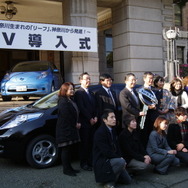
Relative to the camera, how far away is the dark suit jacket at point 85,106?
4998 millimetres

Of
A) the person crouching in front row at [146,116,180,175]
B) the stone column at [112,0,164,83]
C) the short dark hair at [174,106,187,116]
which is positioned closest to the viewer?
the person crouching in front row at [146,116,180,175]

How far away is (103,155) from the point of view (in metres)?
4.20

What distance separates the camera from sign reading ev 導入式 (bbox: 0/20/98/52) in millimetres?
Answer: 9492

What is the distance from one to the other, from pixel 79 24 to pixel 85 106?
777 cm

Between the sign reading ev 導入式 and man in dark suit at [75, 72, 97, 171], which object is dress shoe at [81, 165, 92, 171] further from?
the sign reading ev 導入式

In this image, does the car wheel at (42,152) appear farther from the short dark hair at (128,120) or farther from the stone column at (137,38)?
the stone column at (137,38)

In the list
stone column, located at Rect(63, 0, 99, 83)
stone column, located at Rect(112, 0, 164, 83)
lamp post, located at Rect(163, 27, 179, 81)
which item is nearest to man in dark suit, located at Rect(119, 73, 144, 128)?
lamp post, located at Rect(163, 27, 179, 81)

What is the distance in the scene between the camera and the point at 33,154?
507 centimetres

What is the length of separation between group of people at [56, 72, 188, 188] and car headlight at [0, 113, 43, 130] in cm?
70

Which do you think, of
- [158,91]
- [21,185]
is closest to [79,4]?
[158,91]

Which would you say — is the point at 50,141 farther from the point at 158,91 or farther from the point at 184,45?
the point at 184,45

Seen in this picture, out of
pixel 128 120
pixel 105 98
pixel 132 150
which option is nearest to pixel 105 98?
pixel 105 98

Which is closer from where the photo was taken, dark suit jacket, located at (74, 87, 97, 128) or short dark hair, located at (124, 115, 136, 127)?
short dark hair, located at (124, 115, 136, 127)

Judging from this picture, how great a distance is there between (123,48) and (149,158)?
951 centimetres
